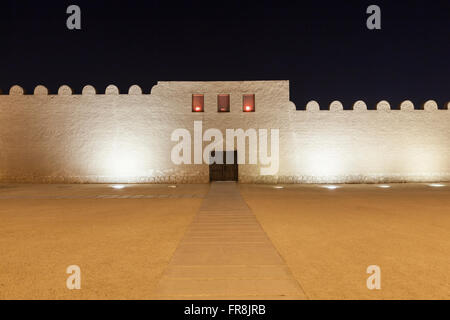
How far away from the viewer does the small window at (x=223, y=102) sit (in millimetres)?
13609

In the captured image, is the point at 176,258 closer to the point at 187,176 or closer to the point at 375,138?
the point at 187,176

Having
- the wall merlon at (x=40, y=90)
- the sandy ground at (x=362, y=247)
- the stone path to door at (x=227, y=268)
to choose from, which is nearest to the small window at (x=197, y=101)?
the wall merlon at (x=40, y=90)

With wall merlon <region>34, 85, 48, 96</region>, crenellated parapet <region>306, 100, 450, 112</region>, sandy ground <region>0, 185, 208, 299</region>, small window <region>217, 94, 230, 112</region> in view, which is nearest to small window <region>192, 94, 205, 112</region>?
small window <region>217, 94, 230, 112</region>

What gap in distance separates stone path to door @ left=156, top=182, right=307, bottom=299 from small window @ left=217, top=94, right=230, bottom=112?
985 centimetres

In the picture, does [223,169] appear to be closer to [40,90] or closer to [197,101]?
[197,101]

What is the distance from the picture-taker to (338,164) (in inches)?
523

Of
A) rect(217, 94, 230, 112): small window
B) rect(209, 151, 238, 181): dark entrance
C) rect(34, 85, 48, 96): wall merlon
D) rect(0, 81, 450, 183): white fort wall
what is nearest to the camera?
rect(0, 81, 450, 183): white fort wall

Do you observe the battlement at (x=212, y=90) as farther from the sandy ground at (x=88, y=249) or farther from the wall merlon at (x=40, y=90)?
the sandy ground at (x=88, y=249)

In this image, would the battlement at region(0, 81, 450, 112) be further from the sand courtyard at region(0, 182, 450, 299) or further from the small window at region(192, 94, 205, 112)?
the sand courtyard at region(0, 182, 450, 299)

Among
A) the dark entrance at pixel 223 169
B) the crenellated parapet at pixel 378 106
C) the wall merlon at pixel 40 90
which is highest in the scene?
the wall merlon at pixel 40 90

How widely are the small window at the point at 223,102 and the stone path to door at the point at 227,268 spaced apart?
985 cm

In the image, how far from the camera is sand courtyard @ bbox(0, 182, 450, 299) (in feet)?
7.59

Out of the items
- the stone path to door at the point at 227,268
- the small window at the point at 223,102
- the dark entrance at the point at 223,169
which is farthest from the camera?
the dark entrance at the point at 223,169
